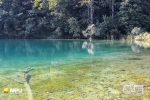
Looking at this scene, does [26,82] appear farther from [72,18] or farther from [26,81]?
[72,18]

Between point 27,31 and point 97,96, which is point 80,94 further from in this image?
point 27,31

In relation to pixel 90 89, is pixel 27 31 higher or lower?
higher

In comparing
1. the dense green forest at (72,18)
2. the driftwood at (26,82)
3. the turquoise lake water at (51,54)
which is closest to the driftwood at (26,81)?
the driftwood at (26,82)

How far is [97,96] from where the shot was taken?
552 centimetres

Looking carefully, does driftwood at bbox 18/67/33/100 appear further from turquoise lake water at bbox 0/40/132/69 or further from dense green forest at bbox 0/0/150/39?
dense green forest at bbox 0/0/150/39

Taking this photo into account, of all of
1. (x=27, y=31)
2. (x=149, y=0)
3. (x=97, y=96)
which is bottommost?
(x=97, y=96)

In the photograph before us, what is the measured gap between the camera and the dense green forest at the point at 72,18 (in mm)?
24000

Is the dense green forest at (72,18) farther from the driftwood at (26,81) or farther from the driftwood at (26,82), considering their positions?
the driftwood at (26,81)

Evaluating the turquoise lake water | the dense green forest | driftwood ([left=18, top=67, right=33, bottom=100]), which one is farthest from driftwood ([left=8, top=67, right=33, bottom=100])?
the dense green forest

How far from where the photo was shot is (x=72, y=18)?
2539cm

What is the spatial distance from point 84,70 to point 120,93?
10.2 ft

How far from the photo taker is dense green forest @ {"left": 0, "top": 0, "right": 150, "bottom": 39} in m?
24.0

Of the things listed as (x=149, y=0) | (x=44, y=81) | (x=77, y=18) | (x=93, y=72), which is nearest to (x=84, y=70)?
(x=93, y=72)

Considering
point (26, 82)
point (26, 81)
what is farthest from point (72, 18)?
point (26, 82)
